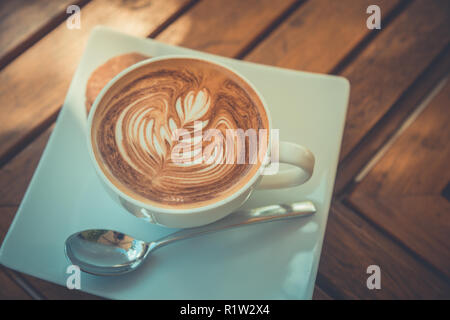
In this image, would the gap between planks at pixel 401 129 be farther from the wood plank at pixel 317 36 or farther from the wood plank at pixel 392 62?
the wood plank at pixel 317 36

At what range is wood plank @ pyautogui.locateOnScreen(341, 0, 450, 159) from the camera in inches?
29.6

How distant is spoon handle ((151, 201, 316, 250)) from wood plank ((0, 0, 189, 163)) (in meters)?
0.36

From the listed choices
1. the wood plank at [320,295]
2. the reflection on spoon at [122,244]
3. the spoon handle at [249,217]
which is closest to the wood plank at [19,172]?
the reflection on spoon at [122,244]

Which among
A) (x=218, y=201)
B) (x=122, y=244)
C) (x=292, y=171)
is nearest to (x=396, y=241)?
(x=292, y=171)

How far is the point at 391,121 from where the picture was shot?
757mm

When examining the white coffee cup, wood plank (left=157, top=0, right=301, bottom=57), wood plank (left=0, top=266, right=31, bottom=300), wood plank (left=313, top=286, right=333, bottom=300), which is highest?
wood plank (left=157, top=0, right=301, bottom=57)

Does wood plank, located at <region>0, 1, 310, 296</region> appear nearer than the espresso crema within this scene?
No

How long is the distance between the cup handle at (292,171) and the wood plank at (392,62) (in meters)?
0.22

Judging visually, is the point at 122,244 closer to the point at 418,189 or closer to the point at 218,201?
the point at 218,201

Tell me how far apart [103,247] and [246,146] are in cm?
28

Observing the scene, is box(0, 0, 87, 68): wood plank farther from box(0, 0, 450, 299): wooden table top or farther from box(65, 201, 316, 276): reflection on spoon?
box(65, 201, 316, 276): reflection on spoon

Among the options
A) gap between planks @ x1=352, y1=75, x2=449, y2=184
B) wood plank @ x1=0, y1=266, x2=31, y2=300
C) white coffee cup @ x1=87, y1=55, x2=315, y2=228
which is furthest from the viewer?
gap between planks @ x1=352, y1=75, x2=449, y2=184

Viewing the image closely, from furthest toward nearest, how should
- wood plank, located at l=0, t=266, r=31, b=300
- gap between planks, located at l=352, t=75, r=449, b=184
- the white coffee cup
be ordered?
gap between planks, located at l=352, t=75, r=449, b=184
wood plank, located at l=0, t=266, r=31, b=300
the white coffee cup

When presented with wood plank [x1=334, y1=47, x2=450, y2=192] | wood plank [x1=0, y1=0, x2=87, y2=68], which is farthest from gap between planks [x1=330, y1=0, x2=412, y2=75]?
wood plank [x1=0, y1=0, x2=87, y2=68]
